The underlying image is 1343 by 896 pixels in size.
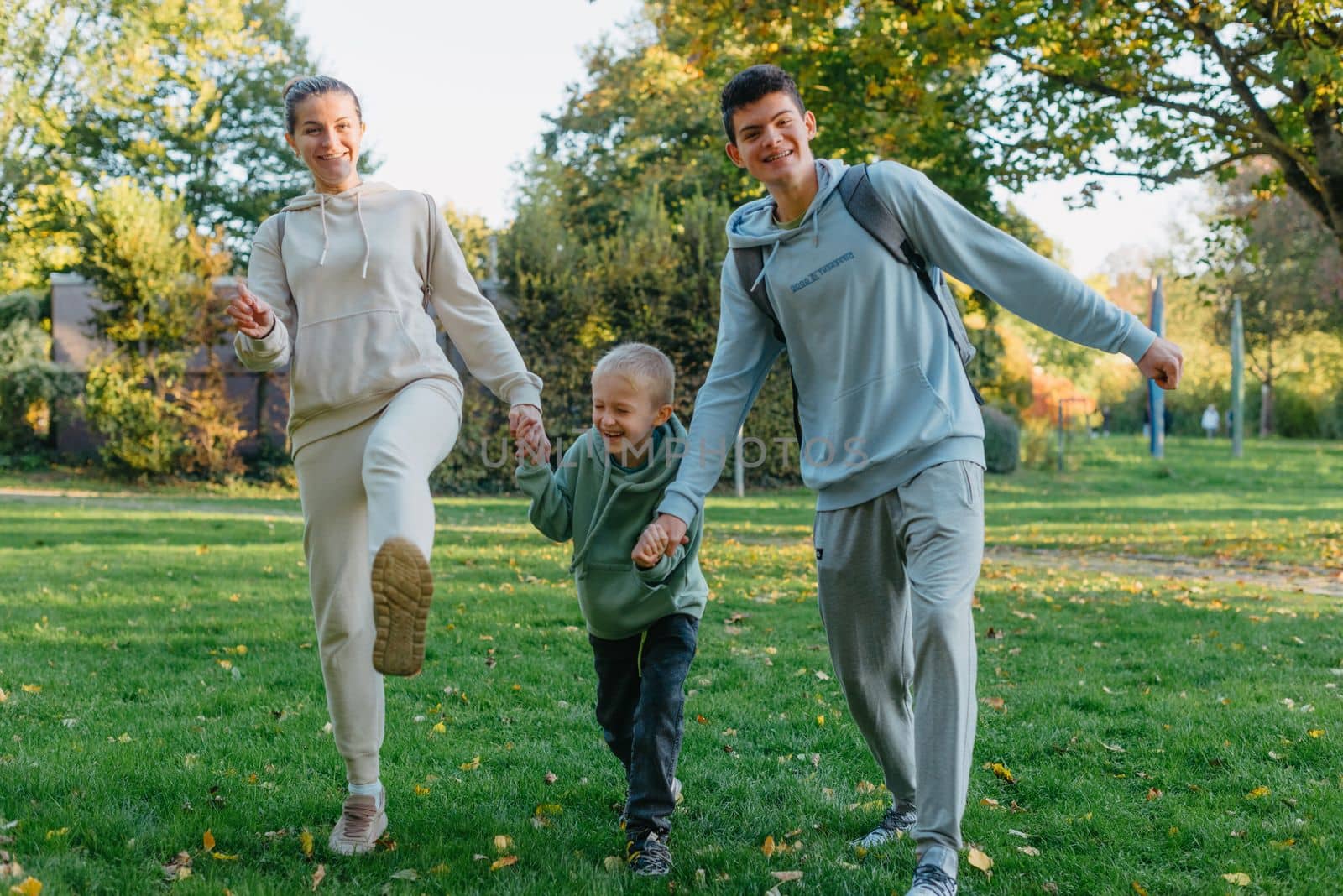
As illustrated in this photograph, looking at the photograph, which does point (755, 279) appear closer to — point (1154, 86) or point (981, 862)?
point (981, 862)

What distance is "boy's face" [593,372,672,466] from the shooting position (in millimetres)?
3736

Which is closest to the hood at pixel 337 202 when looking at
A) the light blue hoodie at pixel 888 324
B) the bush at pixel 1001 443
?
the light blue hoodie at pixel 888 324

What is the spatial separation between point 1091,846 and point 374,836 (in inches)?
92.8

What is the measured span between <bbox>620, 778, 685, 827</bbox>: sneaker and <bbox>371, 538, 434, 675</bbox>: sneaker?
109cm

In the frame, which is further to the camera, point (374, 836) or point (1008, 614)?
point (1008, 614)

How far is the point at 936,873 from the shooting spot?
319 centimetres

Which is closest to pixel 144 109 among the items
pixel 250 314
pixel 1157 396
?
pixel 1157 396

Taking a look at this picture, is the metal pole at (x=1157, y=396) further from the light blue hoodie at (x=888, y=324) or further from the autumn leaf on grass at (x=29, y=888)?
the autumn leaf on grass at (x=29, y=888)

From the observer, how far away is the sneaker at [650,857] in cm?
358

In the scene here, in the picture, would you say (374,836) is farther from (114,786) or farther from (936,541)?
(936,541)

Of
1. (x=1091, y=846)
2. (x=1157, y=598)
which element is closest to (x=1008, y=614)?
(x=1157, y=598)

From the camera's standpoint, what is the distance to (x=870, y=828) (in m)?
4.05

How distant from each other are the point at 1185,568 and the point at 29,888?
11370 millimetres

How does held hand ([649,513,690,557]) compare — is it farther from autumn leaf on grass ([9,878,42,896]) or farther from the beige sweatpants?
autumn leaf on grass ([9,878,42,896])
